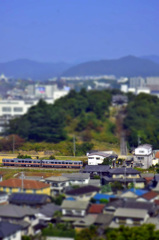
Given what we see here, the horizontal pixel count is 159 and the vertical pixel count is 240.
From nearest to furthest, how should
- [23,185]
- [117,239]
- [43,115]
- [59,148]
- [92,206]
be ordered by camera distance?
[117,239], [92,206], [23,185], [59,148], [43,115]

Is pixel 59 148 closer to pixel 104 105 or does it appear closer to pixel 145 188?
pixel 104 105

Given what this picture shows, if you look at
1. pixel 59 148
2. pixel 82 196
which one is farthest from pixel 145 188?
pixel 59 148

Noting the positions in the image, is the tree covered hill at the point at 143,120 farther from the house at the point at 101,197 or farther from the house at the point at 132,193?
the house at the point at 101,197

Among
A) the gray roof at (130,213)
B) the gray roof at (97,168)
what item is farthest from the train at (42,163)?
the gray roof at (130,213)

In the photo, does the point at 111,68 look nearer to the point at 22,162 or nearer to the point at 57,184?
the point at 22,162

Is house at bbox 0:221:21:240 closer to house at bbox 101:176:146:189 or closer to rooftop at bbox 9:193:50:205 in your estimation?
rooftop at bbox 9:193:50:205

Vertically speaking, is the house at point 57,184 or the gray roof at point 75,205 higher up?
the house at point 57,184
